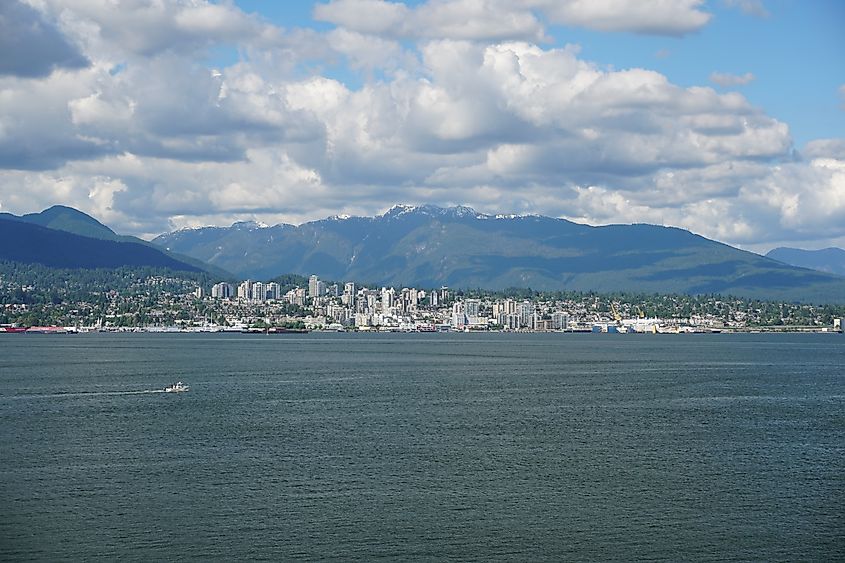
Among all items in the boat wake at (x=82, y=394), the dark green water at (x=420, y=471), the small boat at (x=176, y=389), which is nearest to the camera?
the dark green water at (x=420, y=471)

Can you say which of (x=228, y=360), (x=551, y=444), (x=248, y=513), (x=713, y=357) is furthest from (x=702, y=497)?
(x=713, y=357)

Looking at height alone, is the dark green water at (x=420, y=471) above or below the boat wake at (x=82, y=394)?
Answer: below

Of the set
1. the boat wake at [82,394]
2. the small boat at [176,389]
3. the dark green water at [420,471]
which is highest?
the small boat at [176,389]

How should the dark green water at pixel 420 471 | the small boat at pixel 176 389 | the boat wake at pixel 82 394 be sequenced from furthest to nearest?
the small boat at pixel 176 389
the boat wake at pixel 82 394
the dark green water at pixel 420 471

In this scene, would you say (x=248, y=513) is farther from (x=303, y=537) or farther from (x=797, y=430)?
(x=797, y=430)

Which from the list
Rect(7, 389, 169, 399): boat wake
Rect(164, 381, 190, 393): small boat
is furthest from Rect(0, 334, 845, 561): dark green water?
Rect(164, 381, 190, 393): small boat

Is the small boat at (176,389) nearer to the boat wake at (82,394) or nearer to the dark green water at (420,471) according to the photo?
the boat wake at (82,394)

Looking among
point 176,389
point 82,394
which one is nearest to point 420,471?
point 176,389

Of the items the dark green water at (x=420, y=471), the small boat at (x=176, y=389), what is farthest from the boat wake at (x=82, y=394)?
the small boat at (x=176, y=389)
